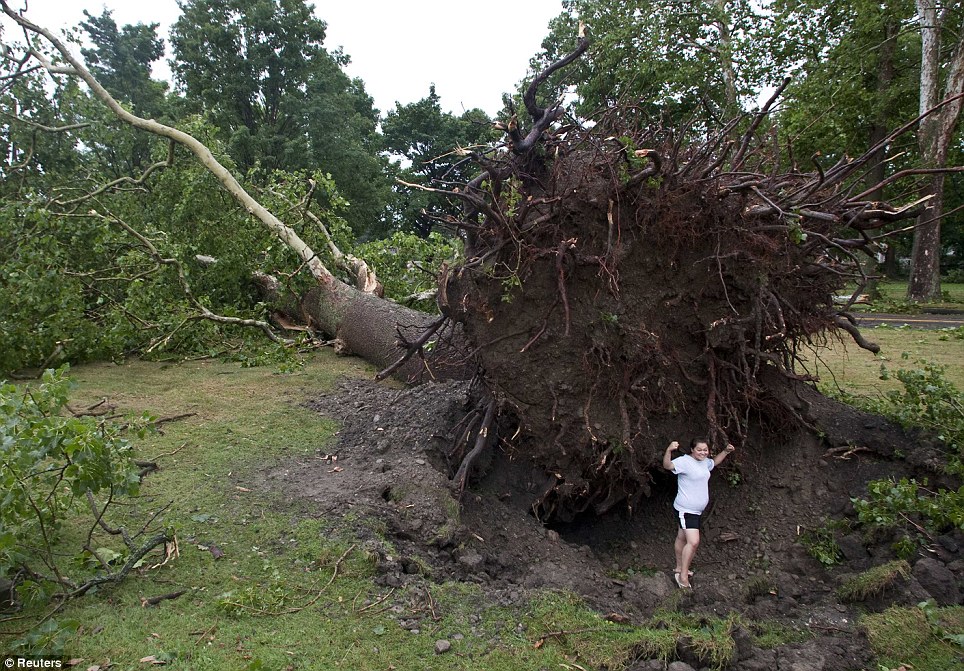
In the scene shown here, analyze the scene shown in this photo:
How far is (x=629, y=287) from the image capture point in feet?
14.7

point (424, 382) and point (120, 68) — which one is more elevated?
point (120, 68)

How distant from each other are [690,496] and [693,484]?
79 mm

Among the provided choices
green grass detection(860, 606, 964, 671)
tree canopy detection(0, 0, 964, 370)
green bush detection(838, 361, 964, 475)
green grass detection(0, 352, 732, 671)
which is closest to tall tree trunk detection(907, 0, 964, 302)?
tree canopy detection(0, 0, 964, 370)

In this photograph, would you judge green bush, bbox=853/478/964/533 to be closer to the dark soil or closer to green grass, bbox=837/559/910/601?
the dark soil

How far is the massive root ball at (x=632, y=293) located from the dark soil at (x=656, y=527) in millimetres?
336

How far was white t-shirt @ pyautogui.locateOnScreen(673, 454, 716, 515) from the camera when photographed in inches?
166

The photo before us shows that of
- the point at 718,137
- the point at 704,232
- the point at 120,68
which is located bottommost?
the point at 704,232

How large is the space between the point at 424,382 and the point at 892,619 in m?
4.28

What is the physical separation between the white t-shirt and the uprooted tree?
31cm

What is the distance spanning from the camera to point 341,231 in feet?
32.3

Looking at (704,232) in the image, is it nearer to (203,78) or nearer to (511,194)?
(511,194)

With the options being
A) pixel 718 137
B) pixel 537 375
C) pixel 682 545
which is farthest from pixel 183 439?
pixel 718 137

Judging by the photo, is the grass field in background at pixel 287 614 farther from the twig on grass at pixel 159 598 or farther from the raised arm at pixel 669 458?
the raised arm at pixel 669 458

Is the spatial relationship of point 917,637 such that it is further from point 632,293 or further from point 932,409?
point 932,409
